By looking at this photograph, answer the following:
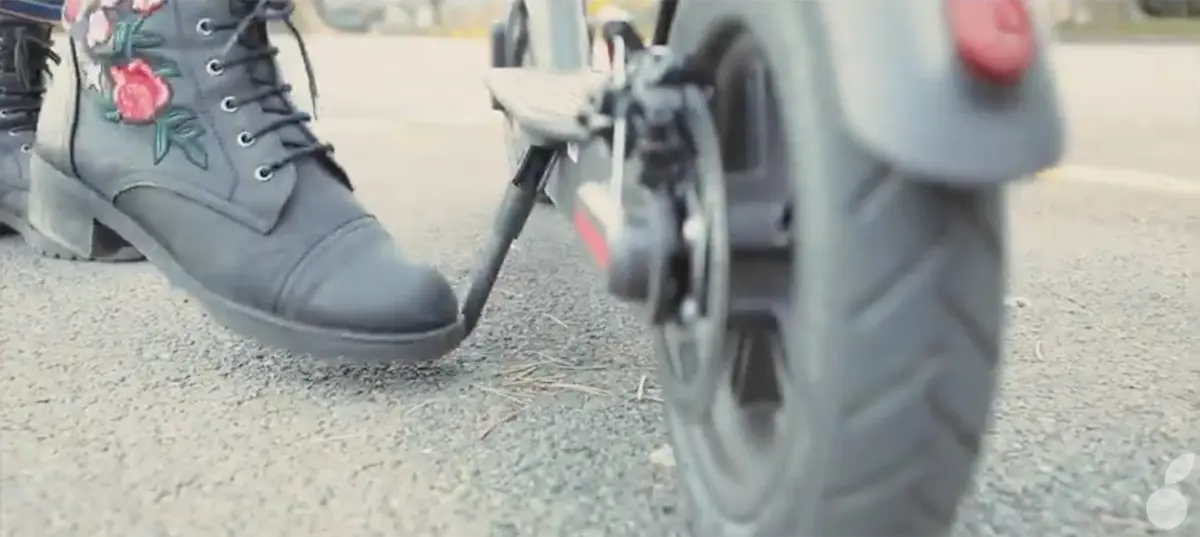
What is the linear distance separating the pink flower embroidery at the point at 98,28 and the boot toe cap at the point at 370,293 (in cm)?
21

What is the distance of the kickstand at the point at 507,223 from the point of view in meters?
0.78

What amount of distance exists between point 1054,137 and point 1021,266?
2.44 feet

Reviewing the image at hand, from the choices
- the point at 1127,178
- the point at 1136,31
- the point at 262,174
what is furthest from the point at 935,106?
the point at 1136,31

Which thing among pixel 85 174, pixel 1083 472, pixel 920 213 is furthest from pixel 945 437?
pixel 85 174

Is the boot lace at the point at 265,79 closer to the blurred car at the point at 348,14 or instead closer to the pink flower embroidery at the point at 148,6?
the pink flower embroidery at the point at 148,6

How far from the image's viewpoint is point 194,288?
80cm

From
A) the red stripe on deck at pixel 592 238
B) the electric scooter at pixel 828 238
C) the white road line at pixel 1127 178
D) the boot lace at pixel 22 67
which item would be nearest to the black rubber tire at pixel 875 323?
the electric scooter at pixel 828 238

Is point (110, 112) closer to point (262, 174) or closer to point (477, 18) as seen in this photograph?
point (262, 174)

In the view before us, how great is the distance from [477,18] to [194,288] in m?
3.61

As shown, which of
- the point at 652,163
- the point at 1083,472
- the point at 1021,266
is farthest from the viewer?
the point at 1021,266

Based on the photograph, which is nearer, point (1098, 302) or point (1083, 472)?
point (1083, 472)

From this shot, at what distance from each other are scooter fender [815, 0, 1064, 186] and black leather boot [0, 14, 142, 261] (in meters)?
0.89

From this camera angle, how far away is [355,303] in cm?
74

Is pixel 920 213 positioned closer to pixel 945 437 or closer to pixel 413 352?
pixel 945 437
